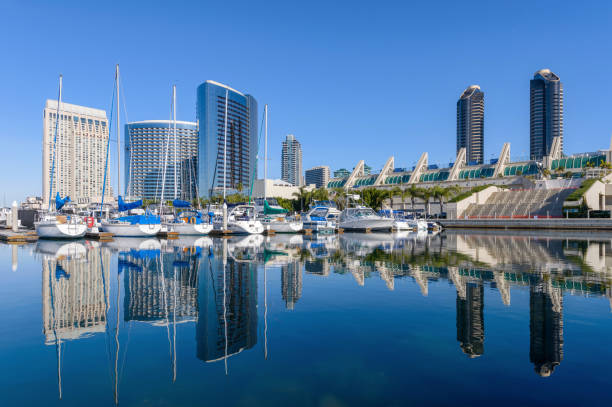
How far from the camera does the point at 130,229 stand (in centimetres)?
4209

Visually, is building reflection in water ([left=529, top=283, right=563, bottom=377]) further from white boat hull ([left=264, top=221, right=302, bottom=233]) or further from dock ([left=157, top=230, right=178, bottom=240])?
white boat hull ([left=264, top=221, right=302, bottom=233])

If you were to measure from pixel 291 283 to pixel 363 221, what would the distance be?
1779 inches

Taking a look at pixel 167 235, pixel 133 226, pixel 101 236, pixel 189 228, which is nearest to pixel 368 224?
pixel 189 228

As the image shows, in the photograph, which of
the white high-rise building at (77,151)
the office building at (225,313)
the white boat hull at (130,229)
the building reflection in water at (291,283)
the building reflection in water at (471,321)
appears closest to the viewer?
the building reflection in water at (471,321)

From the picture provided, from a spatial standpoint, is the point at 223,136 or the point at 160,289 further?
the point at 223,136

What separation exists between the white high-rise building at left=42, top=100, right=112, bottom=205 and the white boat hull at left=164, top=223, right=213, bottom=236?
70.9m

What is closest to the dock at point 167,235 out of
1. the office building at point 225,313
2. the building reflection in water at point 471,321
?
the office building at point 225,313

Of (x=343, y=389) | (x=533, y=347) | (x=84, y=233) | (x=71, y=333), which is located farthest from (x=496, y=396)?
(x=84, y=233)

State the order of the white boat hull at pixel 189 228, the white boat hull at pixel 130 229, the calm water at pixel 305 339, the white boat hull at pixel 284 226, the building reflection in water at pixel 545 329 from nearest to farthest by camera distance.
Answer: the calm water at pixel 305 339, the building reflection in water at pixel 545 329, the white boat hull at pixel 130 229, the white boat hull at pixel 189 228, the white boat hull at pixel 284 226

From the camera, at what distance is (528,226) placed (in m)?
63.8

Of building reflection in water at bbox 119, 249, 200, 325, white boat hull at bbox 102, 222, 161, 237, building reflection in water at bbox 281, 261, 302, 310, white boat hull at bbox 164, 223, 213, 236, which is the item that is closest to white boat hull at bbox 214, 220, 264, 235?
white boat hull at bbox 164, 223, 213, 236

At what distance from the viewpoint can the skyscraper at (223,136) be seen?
142 meters

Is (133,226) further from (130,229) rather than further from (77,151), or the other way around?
(77,151)

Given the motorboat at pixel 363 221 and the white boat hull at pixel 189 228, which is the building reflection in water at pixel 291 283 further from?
the motorboat at pixel 363 221
